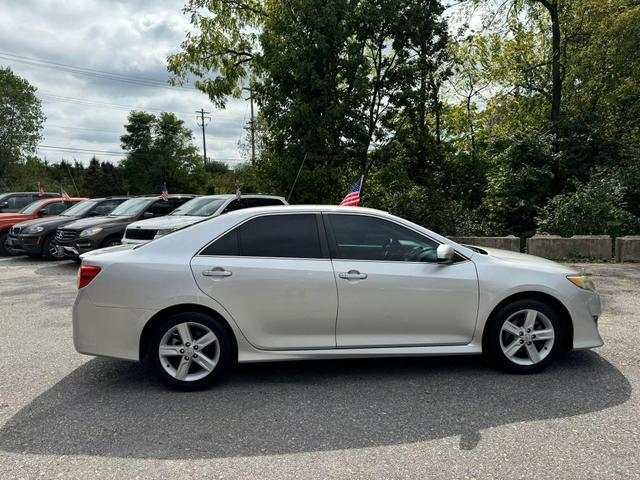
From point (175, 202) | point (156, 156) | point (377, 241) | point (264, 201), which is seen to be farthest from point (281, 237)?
point (156, 156)

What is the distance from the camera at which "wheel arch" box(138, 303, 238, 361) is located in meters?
4.08

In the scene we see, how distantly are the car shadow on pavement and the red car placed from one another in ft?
38.8

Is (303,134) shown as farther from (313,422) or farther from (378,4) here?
(313,422)

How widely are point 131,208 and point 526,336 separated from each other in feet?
34.2

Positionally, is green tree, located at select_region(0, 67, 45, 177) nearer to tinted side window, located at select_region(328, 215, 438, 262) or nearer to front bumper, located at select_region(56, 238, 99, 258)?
front bumper, located at select_region(56, 238, 99, 258)

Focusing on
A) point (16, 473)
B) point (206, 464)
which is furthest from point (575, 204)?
point (16, 473)

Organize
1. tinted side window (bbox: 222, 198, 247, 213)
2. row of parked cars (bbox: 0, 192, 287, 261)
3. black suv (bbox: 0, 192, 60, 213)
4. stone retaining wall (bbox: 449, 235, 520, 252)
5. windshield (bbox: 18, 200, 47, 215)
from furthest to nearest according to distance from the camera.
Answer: black suv (bbox: 0, 192, 60, 213) → windshield (bbox: 18, 200, 47, 215) → stone retaining wall (bbox: 449, 235, 520, 252) → tinted side window (bbox: 222, 198, 247, 213) → row of parked cars (bbox: 0, 192, 287, 261)

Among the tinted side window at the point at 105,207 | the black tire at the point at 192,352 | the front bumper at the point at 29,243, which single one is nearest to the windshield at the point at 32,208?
the front bumper at the point at 29,243

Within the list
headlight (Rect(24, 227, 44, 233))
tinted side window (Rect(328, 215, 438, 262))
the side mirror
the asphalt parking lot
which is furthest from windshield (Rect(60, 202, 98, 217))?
the side mirror

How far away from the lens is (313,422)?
3.58 metres

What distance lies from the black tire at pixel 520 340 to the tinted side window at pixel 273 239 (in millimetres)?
1708

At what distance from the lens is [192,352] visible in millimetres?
4082

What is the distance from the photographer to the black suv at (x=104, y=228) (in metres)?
10.8

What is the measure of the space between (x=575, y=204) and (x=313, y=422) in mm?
11382
